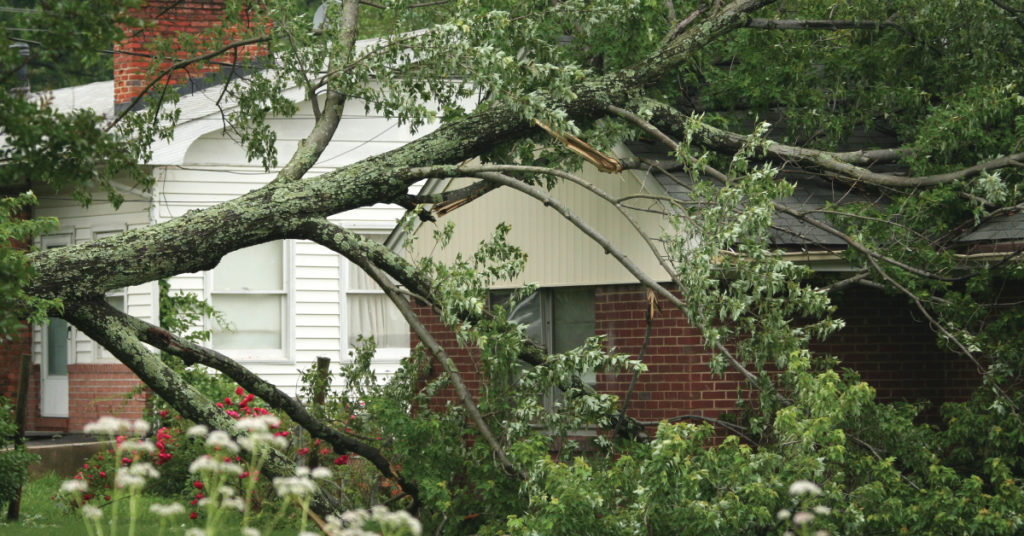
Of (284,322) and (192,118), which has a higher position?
(192,118)

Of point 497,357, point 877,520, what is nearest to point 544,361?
point 497,357

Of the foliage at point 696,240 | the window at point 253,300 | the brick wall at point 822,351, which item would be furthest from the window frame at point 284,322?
the brick wall at point 822,351

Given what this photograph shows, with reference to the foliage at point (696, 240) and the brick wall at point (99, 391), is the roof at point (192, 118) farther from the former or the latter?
the foliage at point (696, 240)

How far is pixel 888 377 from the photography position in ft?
33.7

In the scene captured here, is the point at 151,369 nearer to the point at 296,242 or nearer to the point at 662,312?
the point at 662,312

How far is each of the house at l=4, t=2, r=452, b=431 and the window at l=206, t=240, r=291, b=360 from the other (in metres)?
0.01

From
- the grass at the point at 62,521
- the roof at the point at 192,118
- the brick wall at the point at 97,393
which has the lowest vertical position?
the grass at the point at 62,521

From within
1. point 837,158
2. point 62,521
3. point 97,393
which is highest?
point 837,158

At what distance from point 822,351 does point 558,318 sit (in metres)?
2.47

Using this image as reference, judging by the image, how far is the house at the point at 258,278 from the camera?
15.6m

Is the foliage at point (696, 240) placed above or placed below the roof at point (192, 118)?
below

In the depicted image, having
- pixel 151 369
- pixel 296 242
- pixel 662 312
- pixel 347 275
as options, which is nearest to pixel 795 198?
pixel 662 312

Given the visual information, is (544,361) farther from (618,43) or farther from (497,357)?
(618,43)

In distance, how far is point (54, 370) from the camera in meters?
17.9
